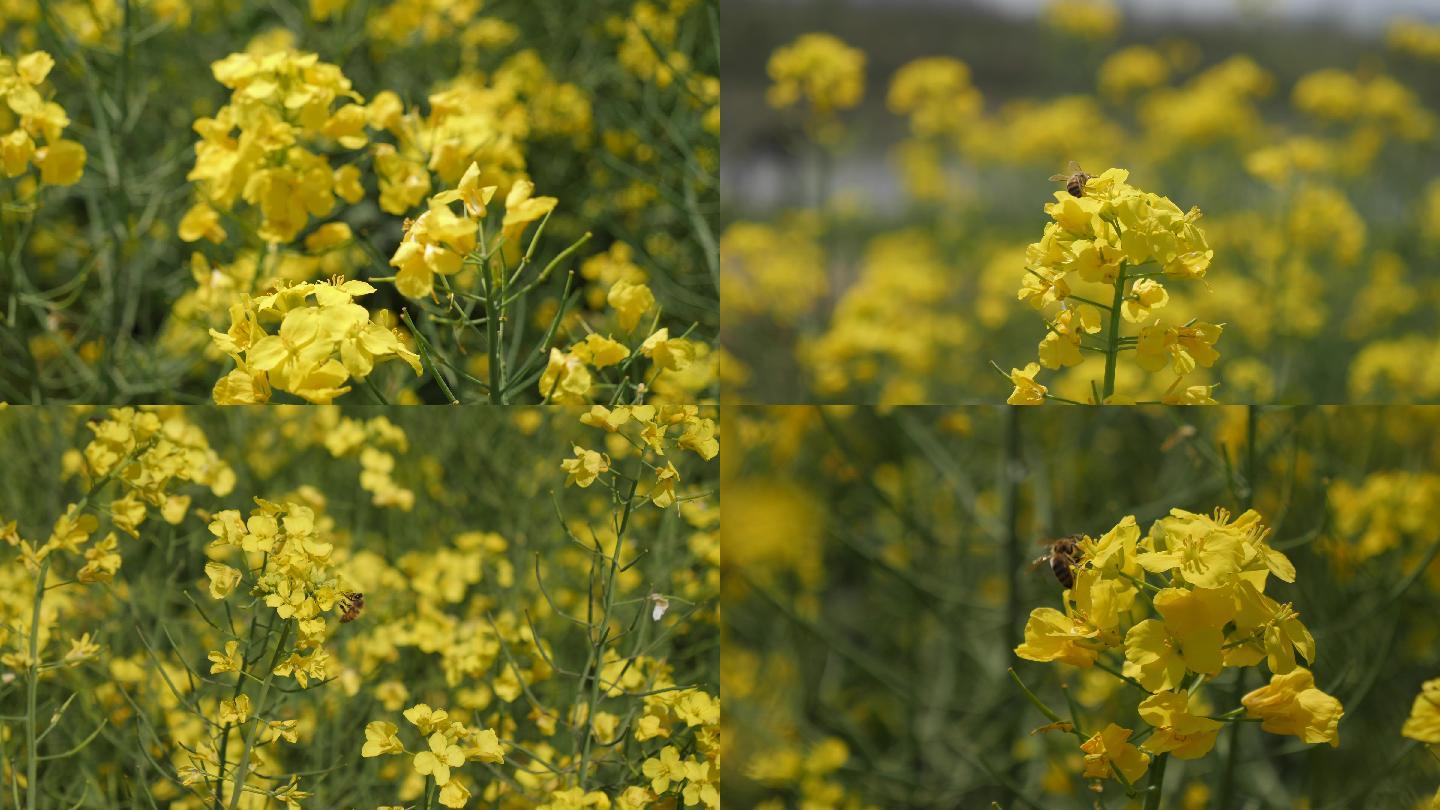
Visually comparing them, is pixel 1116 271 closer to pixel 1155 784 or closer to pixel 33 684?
pixel 1155 784

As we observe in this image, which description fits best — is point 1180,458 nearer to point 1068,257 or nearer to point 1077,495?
point 1077,495

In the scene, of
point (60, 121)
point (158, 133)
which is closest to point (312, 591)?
point (60, 121)

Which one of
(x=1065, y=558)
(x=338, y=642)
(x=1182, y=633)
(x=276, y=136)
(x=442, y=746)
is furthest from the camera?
(x=338, y=642)

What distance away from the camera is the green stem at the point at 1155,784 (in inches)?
34.2

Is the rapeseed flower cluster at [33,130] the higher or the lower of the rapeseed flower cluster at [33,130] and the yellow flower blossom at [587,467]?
the higher

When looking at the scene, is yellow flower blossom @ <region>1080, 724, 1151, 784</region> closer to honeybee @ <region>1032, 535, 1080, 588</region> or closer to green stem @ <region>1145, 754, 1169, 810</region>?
green stem @ <region>1145, 754, 1169, 810</region>

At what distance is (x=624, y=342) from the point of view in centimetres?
118

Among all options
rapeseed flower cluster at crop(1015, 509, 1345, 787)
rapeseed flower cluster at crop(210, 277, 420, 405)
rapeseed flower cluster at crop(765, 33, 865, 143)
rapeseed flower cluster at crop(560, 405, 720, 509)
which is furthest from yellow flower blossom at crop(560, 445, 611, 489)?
rapeseed flower cluster at crop(765, 33, 865, 143)

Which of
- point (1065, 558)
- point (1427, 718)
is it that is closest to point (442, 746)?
point (1065, 558)

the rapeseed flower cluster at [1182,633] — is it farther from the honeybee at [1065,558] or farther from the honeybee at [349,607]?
the honeybee at [349,607]

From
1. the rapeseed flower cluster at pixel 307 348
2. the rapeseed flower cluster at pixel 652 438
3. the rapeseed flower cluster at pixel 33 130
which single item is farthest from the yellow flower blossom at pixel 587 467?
the rapeseed flower cluster at pixel 33 130

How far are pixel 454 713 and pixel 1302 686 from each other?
75cm

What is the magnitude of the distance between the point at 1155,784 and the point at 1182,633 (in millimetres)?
124

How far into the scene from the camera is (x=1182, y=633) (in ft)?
2.72
